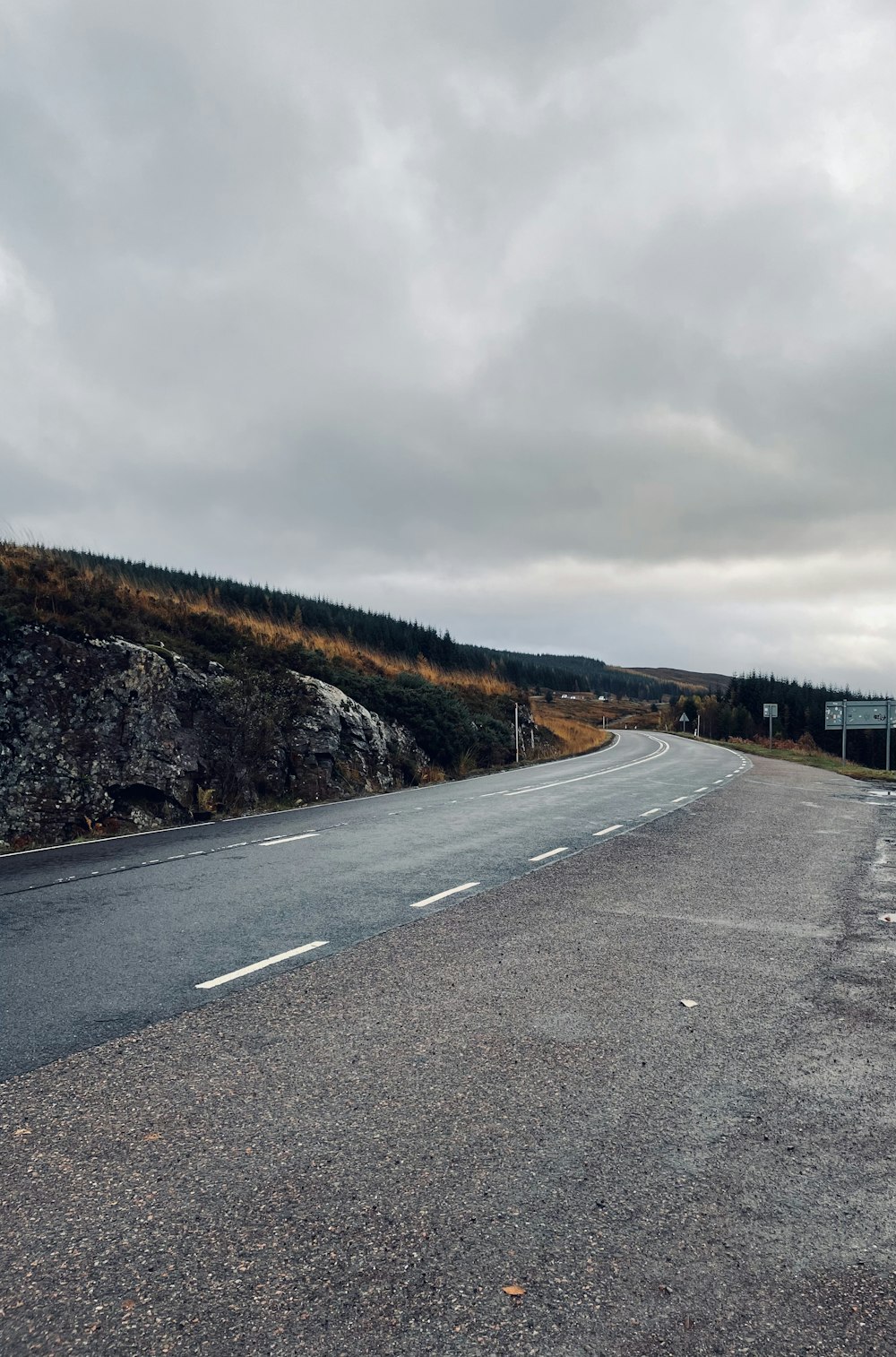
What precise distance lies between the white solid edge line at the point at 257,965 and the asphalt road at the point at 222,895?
0.05 feet

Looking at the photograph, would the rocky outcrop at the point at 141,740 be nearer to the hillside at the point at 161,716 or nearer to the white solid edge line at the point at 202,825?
the hillside at the point at 161,716

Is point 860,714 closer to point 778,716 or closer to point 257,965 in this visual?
point 257,965

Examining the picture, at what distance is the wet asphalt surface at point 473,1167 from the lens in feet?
8.18

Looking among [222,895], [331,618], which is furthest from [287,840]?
[331,618]

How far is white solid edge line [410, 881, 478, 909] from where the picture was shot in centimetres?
785

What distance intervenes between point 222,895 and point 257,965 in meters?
2.48

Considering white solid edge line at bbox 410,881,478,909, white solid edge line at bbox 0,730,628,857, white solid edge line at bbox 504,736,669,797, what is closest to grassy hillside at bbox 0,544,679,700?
white solid edge line at bbox 0,730,628,857

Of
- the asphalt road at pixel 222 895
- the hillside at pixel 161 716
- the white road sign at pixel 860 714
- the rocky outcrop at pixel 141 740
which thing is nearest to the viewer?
the asphalt road at pixel 222 895

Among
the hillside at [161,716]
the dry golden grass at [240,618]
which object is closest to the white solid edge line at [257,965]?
the hillside at [161,716]

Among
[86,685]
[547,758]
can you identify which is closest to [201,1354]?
[86,685]

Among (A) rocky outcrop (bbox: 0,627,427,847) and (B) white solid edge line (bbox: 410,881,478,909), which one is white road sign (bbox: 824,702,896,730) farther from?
(B) white solid edge line (bbox: 410,881,478,909)

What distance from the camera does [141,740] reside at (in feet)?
50.7

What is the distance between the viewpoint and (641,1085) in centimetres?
399

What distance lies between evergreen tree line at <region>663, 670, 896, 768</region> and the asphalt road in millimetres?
88813
